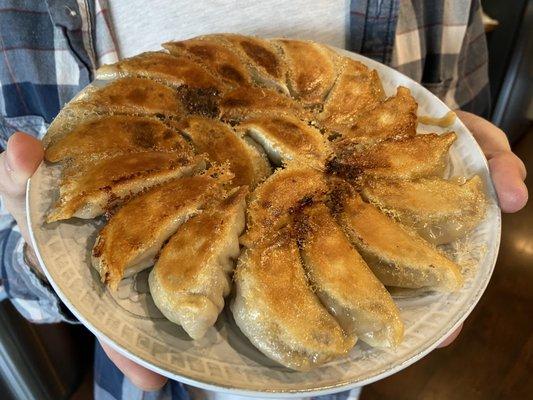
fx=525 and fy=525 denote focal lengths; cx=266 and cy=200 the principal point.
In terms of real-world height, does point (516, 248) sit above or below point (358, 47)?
below

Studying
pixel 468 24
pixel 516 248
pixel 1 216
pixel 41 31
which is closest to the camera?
pixel 41 31

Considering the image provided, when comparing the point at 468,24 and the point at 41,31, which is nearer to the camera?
the point at 41,31

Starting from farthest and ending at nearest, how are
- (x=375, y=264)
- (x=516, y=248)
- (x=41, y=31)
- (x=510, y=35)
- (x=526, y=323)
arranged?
(x=510, y=35) < (x=516, y=248) < (x=526, y=323) < (x=41, y=31) < (x=375, y=264)

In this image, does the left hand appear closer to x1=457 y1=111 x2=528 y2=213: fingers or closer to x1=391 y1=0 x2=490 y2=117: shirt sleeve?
x1=457 y1=111 x2=528 y2=213: fingers

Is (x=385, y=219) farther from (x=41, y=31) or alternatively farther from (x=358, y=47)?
(x=41, y=31)

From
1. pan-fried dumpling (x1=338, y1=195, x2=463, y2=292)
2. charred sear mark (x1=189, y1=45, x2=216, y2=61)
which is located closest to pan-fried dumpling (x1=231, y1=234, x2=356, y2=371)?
pan-fried dumpling (x1=338, y1=195, x2=463, y2=292)

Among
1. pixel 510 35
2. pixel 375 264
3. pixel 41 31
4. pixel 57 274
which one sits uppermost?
pixel 41 31

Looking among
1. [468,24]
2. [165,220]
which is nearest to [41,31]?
[165,220]
